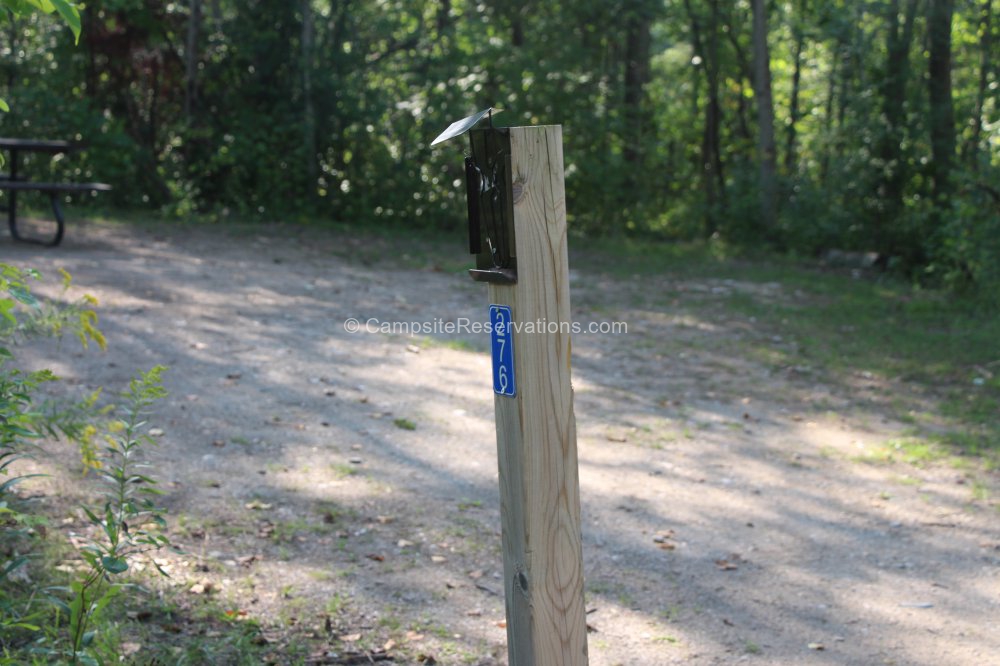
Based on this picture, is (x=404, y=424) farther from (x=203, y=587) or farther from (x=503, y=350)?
(x=503, y=350)

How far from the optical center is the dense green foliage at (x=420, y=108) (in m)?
12.6

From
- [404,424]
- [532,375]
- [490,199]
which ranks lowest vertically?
[404,424]

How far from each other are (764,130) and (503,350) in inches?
494

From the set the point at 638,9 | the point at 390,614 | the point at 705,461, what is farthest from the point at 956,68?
the point at 390,614

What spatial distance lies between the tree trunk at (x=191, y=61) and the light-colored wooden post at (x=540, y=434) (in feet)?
38.4

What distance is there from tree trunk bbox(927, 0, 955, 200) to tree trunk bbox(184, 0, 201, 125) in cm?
908

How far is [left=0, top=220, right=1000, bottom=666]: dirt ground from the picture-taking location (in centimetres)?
357

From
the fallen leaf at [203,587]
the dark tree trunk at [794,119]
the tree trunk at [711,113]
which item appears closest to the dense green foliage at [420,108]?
the dark tree trunk at [794,119]

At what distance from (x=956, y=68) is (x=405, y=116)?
9326mm

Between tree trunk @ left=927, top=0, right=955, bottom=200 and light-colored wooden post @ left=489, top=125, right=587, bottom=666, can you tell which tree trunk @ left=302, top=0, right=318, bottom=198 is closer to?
tree trunk @ left=927, top=0, right=955, bottom=200

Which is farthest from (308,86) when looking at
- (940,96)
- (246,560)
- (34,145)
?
(246,560)

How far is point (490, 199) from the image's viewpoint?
7.39 feet

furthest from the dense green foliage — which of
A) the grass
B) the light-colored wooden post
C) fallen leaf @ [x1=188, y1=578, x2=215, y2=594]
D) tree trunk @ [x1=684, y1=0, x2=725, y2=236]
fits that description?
the light-colored wooden post

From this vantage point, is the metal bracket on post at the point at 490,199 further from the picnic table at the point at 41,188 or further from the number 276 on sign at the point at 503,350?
the picnic table at the point at 41,188
